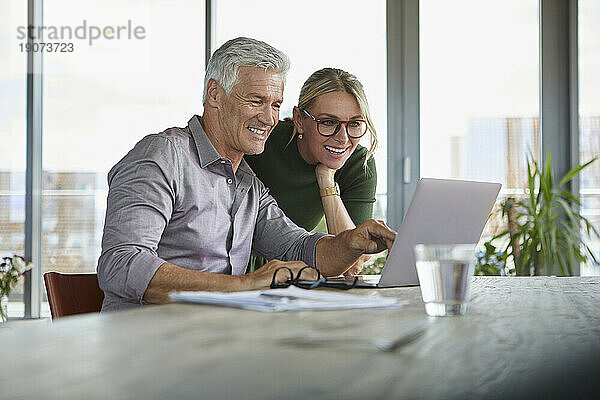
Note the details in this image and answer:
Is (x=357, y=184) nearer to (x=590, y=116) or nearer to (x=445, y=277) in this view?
(x=445, y=277)

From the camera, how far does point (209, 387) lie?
18.5 inches

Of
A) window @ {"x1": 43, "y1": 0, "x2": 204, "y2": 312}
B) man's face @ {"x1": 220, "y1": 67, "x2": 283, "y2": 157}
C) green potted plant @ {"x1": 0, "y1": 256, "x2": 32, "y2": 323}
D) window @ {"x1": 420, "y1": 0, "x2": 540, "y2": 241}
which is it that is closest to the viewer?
man's face @ {"x1": 220, "y1": 67, "x2": 283, "y2": 157}

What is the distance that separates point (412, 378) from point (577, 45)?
14.4 ft

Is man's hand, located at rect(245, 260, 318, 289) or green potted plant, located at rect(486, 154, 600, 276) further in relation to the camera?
green potted plant, located at rect(486, 154, 600, 276)

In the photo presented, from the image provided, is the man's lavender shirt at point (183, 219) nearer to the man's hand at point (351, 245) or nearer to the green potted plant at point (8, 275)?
the man's hand at point (351, 245)

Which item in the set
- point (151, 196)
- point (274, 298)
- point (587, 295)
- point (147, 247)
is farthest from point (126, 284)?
point (587, 295)

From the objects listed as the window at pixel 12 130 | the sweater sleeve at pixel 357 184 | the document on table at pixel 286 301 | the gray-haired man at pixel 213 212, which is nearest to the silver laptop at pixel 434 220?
the gray-haired man at pixel 213 212

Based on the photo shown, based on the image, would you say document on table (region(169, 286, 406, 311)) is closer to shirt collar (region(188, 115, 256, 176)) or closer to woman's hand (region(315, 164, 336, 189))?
shirt collar (region(188, 115, 256, 176))

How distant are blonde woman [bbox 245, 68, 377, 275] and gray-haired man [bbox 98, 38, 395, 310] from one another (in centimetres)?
36

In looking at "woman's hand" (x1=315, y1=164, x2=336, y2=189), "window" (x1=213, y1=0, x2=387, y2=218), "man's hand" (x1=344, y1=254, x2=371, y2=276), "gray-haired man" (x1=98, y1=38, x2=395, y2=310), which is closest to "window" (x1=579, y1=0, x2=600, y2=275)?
"window" (x1=213, y1=0, x2=387, y2=218)

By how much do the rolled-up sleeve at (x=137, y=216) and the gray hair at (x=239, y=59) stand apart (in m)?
0.35

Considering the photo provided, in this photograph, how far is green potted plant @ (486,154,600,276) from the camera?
162 inches

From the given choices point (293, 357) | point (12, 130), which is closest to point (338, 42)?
point (12, 130)

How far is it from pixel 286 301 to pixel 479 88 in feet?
12.8
